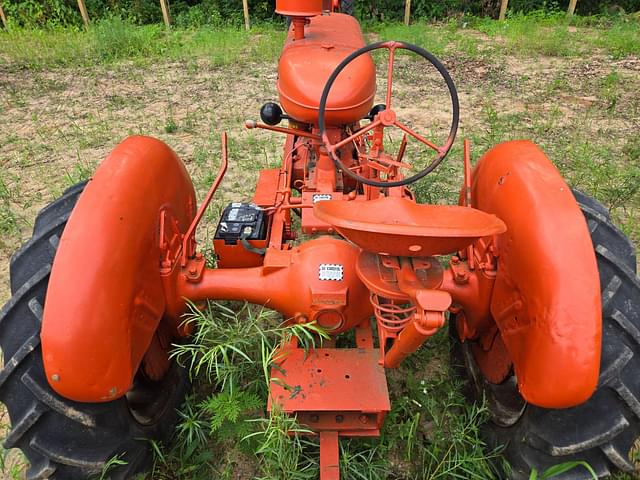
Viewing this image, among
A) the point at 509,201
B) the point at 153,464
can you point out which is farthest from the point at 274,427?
the point at 509,201

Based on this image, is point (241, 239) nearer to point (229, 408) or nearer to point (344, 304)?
point (344, 304)

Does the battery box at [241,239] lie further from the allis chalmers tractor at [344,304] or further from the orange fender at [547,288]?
the orange fender at [547,288]

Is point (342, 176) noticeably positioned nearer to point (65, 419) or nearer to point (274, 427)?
point (274, 427)

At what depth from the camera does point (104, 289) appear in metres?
1.44

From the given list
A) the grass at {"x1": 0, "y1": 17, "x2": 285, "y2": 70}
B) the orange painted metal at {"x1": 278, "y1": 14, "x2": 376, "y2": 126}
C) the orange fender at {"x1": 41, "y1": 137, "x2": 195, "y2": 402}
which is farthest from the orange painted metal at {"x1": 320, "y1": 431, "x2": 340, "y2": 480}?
the grass at {"x1": 0, "y1": 17, "x2": 285, "y2": 70}

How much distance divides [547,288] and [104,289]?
4.22 ft

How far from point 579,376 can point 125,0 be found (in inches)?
420

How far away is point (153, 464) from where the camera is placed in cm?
196

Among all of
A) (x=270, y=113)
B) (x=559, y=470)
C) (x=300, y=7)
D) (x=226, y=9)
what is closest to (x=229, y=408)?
(x=559, y=470)

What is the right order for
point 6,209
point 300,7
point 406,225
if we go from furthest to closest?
point 6,209 → point 300,7 → point 406,225

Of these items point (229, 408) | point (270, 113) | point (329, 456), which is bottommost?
point (329, 456)

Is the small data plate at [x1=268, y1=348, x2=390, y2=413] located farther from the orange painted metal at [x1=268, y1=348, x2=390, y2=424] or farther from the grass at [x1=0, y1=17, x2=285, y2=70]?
the grass at [x1=0, y1=17, x2=285, y2=70]

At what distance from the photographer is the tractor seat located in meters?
1.26

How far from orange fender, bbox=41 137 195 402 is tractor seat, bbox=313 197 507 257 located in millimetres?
641
